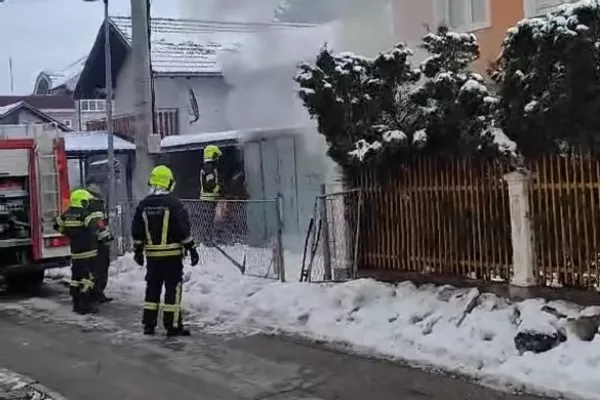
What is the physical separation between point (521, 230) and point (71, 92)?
29.9m

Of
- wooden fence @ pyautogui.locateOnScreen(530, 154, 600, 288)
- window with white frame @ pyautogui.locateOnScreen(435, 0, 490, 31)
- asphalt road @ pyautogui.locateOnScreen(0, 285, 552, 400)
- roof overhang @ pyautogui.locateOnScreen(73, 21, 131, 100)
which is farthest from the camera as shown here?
roof overhang @ pyautogui.locateOnScreen(73, 21, 131, 100)

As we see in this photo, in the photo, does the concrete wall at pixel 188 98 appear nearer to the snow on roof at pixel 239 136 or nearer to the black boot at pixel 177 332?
the snow on roof at pixel 239 136

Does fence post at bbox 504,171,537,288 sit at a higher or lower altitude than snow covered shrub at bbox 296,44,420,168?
lower

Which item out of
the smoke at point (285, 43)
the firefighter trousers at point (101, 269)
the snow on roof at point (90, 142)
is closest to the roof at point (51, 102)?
the snow on roof at point (90, 142)

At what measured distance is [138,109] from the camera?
46.7 feet

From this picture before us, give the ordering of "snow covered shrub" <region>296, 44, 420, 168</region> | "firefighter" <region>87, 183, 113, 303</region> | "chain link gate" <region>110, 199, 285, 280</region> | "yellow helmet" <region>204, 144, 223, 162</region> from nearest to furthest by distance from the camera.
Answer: "snow covered shrub" <region>296, 44, 420, 168</region>, "firefighter" <region>87, 183, 113, 303</region>, "chain link gate" <region>110, 199, 285, 280</region>, "yellow helmet" <region>204, 144, 223, 162</region>

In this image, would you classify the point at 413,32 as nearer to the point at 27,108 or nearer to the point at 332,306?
the point at 332,306

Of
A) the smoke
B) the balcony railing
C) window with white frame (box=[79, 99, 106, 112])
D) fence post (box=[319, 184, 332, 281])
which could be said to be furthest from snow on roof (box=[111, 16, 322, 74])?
fence post (box=[319, 184, 332, 281])

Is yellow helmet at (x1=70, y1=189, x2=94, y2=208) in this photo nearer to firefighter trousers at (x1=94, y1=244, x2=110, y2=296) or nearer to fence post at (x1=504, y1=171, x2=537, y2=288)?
firefighter trousers at (x1=94, y1=244, x2=110, y2=296)

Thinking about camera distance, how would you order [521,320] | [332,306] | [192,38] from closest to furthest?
[521,320]
[332,306]
[192,38]

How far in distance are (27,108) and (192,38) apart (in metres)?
7.88

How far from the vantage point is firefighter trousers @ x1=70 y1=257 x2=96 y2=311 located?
1152 cm

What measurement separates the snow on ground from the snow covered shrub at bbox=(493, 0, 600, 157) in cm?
169

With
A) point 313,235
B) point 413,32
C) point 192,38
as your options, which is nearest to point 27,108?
point 192,38
